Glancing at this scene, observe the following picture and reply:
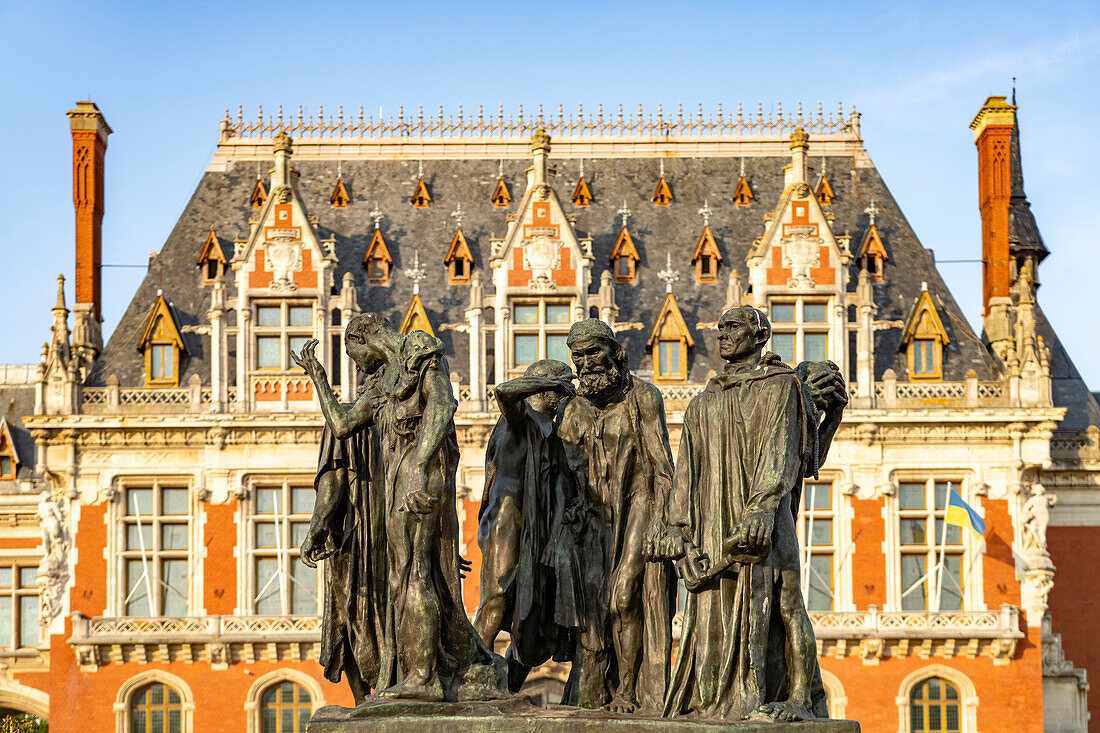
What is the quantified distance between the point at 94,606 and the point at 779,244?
49.9 feet

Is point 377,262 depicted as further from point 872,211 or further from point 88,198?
point 872,211

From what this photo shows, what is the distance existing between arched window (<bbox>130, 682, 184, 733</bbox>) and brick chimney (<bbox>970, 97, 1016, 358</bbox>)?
59.1 ft

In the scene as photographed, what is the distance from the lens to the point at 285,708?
33344mm

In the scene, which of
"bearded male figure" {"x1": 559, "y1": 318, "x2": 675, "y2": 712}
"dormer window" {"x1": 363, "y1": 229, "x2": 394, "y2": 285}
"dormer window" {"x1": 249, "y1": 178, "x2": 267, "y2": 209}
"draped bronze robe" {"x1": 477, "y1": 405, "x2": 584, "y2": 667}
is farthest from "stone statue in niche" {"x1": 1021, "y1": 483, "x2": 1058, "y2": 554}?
"draped bronze robe" {"x1": 477, "y1": 405, "x2": 584, "y2": 667}

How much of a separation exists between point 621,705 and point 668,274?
26.0 meters

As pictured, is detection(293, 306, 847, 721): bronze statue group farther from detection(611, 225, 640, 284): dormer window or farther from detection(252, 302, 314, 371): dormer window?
detection(611, 225, 640, 284): dormer window

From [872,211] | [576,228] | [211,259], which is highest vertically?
[872,211]

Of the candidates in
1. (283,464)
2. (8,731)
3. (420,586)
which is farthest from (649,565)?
(8,731)

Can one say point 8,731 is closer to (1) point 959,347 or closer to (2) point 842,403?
(1) point 959,347

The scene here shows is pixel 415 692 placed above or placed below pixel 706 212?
below

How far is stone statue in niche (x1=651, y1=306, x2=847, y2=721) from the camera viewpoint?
32.3 feet

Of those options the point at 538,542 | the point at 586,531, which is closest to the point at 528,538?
the point at 538,542

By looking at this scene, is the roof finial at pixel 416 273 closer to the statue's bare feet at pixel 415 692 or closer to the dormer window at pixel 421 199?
the dormer window at pixel 421 199

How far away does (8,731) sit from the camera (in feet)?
119
